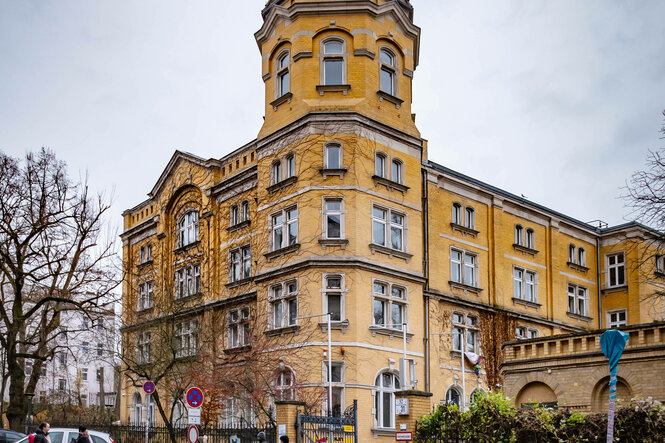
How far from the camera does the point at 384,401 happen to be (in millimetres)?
37156

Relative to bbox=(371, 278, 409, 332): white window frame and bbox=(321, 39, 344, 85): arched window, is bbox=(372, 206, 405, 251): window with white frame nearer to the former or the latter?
bbox=(371, 278, 409, 332): white window frame

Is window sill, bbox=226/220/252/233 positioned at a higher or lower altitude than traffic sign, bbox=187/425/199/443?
higher

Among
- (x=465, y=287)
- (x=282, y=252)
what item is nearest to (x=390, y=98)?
(x=282, y=252)

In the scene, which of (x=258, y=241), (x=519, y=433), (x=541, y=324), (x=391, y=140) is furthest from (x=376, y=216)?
(x=519, y=433)

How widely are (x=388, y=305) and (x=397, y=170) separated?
6773 mm

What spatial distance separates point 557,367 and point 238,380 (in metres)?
13.5

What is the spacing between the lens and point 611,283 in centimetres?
5322

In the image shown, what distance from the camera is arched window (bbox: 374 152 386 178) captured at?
3934 centimetres

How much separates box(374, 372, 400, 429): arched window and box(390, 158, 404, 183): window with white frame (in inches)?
Result: 369

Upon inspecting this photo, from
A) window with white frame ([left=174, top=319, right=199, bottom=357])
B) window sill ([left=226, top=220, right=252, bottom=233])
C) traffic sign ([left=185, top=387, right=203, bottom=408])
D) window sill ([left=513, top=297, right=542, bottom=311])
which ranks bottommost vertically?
traffic sign ([left=185, top=387, right=203, bottom=408])

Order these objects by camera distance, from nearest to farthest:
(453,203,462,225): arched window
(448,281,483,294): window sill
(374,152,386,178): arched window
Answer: (374,152,386,178): arched window → (448,281,483,294): window sill → (453,203,462,225): arched window

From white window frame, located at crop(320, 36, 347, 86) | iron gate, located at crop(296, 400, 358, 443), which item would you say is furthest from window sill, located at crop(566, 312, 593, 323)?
iron gate, located at crop(296, 400, 358, 443)

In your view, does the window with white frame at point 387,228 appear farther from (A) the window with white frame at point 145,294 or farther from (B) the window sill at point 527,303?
(A) the window with white frame at point 145,294

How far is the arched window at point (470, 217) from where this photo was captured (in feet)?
148
